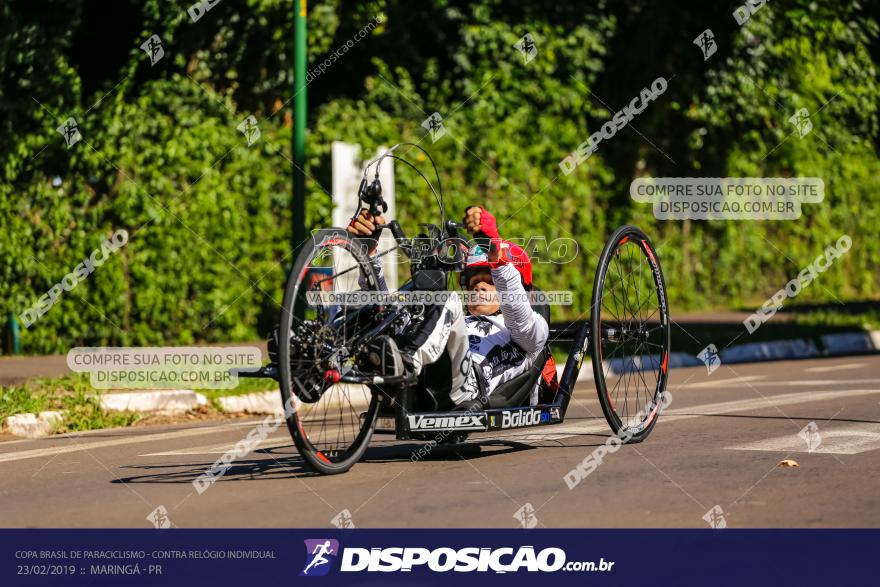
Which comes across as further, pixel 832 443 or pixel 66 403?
pixel 66 403

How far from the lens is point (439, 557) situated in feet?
15.9

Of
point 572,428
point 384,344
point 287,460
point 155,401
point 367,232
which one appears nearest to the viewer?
point 384,344

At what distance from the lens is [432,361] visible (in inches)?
257

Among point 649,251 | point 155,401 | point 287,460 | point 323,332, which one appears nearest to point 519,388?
point 649,251

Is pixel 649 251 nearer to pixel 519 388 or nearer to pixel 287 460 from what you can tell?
pixel 519 388

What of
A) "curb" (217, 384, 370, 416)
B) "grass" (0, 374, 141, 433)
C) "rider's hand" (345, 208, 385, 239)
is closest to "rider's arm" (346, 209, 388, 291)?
"rider's hand" (345, 208, 385, 239)

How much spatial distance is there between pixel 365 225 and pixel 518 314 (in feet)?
3.51

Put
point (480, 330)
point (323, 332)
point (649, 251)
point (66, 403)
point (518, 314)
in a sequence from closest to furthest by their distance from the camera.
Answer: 1. point (323, 332)
2. point (518, 314)
3. point (480, 330)
4. point (649, 251)
5. point (66, 403)

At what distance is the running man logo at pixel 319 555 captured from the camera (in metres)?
4.74

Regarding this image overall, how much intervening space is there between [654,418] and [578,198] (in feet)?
40.1

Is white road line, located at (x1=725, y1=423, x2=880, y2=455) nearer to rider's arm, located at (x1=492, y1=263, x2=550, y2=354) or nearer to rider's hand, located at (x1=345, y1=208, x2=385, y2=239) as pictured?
rider's arm, located at (x1=492, y1=263, x2=550, y2=354)

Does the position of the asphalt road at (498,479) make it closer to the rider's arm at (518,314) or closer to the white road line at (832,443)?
the white road line at (832,443)

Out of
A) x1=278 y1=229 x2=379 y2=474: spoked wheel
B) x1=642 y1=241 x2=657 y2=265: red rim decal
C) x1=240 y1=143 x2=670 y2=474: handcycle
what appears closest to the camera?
x1=278 y1=229 x2=379 y2=474: spoked wheel

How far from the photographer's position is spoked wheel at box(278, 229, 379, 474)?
587cm
